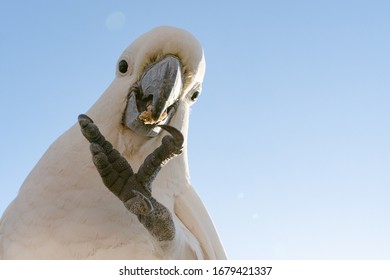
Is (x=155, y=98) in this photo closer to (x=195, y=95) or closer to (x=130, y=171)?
(x=130, y=171)

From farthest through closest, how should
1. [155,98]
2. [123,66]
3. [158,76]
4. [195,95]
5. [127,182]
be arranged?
1. [195,95]
2. [123,66]
3. [158,76]
4. [155,98]
5. [127,182]

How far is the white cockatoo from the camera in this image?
8.91 ft

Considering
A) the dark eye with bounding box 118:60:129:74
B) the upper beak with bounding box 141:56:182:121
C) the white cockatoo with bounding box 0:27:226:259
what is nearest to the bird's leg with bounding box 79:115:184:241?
the white cockatoo with bounding box 0:27:226:259

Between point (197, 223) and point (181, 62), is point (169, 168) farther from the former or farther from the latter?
point (181, 62)

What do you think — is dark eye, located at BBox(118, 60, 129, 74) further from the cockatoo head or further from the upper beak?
the upper beak

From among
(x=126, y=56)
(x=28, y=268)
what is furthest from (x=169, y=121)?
(x=28, y=268)

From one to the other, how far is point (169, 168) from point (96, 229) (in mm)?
717

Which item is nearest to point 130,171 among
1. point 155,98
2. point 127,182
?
point 127,182

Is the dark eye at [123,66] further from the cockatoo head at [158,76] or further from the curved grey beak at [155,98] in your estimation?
the curved grey beak at [155,98]

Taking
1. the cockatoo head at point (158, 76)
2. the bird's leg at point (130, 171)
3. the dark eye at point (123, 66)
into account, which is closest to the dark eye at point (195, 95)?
the cockatoo head at point (158, 76)

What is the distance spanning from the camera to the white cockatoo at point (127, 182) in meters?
2.72

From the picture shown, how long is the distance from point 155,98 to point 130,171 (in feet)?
1.94

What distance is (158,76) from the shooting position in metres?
3.25

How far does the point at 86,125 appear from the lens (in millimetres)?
2605
